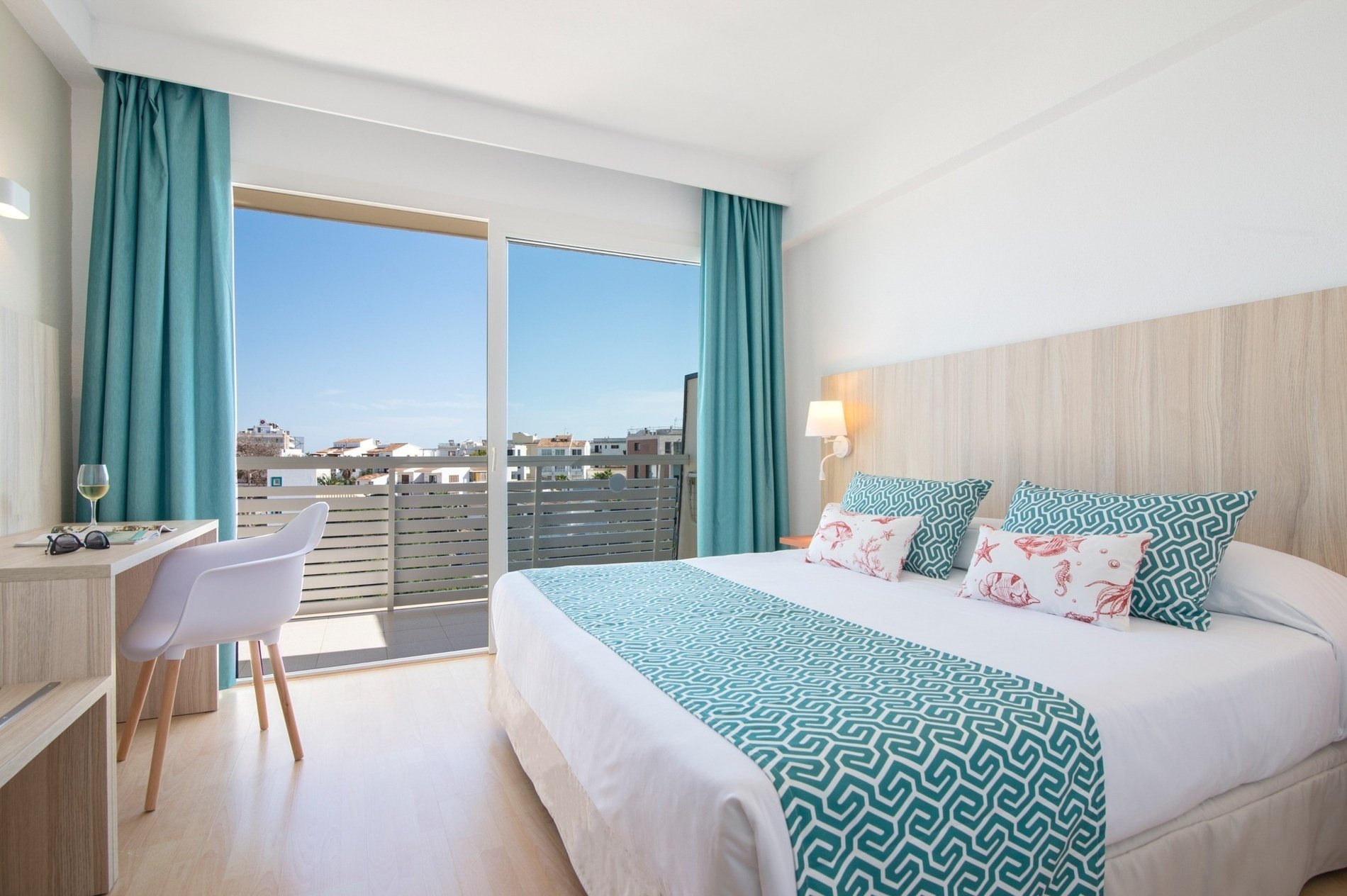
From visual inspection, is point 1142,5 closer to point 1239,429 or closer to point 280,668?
point 1239,429

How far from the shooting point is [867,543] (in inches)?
105

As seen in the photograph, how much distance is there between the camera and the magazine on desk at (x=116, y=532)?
6.83ft

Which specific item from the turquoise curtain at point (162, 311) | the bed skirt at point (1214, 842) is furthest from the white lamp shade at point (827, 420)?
the turquoise curtain at point (162, 311)

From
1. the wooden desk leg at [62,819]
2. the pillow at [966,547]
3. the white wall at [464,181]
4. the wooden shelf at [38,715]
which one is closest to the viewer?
the wooden shelf at [38,715]

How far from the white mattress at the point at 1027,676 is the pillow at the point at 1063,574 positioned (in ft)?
0.24

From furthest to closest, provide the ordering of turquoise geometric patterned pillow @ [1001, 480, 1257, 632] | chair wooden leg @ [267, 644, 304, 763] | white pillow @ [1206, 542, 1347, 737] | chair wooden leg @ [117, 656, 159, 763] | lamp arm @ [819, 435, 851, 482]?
1. lamp arm @ [819, 435, 851, 482]
2. chair wooden leg @ [267, 644, 304, 763]
3. chair wooden leg @ [117, 656, 159, 763]
4. turquoise geometric patterned pillow @ [1001, 480, 1257, 632]
5. white pillow @ [1206, 542, 1347, 737]

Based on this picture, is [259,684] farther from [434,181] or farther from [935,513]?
[935,513]

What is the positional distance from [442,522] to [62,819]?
9.27 ft

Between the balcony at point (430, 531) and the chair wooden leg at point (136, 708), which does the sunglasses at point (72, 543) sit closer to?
the chair wooden leg at point (136, 708)

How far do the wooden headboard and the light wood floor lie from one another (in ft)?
3.42

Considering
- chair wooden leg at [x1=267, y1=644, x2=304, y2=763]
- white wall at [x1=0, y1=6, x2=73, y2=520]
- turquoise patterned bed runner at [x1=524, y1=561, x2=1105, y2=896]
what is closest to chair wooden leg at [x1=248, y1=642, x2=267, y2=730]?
chair wooden leg at [x1=267, y1=644, x2=304, y2=763]

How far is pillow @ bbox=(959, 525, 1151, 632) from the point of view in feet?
6.25

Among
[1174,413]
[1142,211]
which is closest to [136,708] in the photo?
[1174,413]

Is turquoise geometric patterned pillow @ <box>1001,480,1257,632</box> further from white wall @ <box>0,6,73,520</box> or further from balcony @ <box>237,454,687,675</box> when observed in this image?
white wall @ <box>0,6,73,520</box>
